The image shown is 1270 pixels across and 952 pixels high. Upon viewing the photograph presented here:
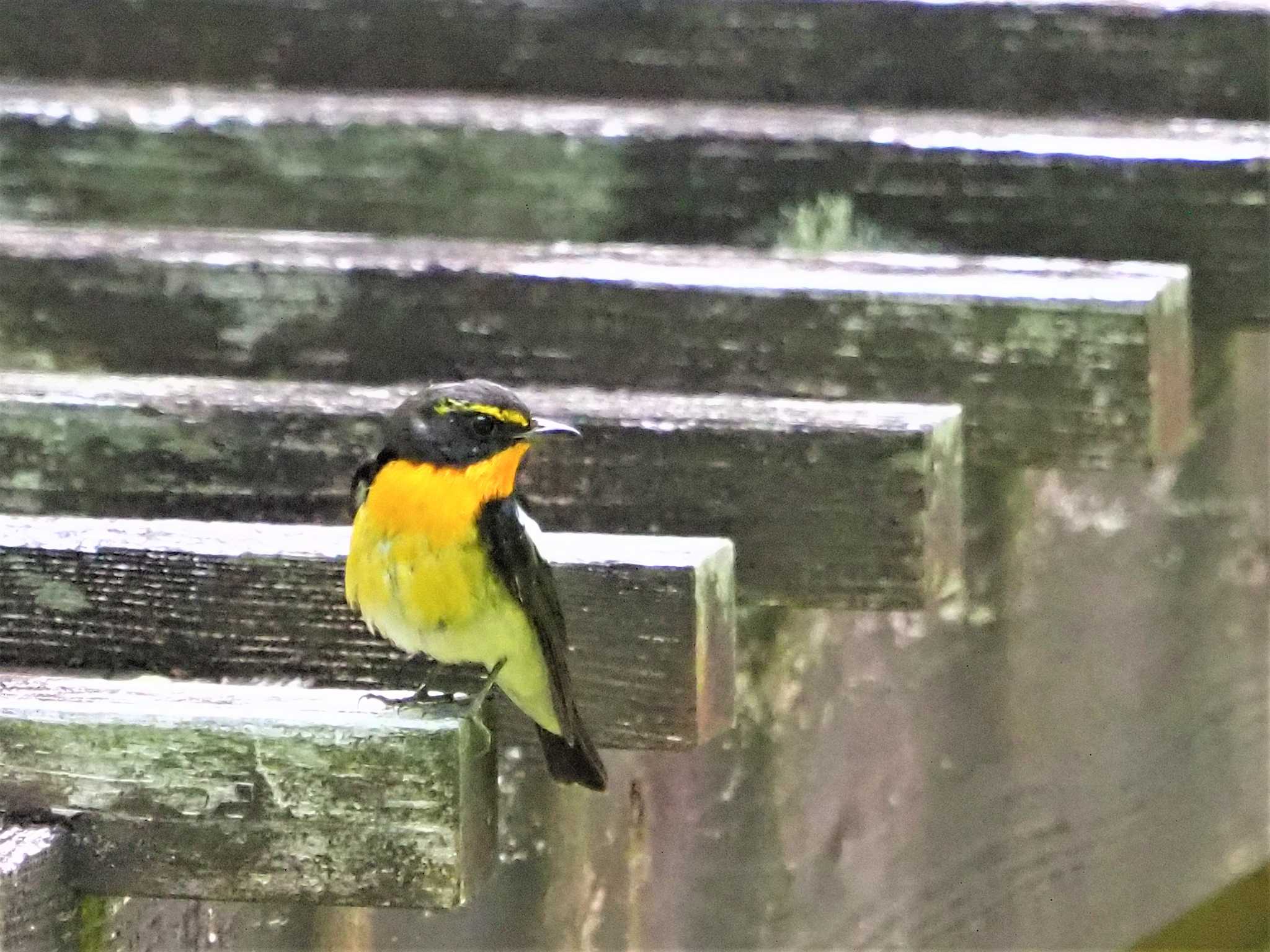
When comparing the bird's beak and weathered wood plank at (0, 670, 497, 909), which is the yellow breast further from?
weathered wood plank at (0, 670, 497, 909)

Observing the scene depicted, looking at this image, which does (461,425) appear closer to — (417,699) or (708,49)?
(417,699)

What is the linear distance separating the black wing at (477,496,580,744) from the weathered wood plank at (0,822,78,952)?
1.93 ft

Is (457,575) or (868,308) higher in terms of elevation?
(868,308)

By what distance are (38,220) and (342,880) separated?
166cm

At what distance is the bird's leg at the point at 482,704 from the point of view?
6.99 ft

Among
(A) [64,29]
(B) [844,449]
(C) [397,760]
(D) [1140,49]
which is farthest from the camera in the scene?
(A) [64,29]

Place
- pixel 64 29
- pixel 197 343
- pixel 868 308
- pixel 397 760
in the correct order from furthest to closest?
pixel 64 29
pixel 197 343
pixel 868 308
pixel 397 760

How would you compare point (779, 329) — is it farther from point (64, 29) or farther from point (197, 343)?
point (64, 29)

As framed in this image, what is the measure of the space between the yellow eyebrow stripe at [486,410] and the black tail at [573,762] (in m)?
0.40

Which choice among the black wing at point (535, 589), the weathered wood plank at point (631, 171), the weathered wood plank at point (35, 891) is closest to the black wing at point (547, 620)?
the black wing at point (535, 589)

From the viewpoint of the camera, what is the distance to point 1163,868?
323 cm

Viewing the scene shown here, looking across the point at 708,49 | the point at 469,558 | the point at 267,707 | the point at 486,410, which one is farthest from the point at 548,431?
the point at 708,49

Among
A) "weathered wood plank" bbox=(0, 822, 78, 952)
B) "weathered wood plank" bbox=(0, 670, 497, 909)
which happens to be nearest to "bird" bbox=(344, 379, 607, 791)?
"weathered wood plank" bbox=(0, 670, 497, 909)

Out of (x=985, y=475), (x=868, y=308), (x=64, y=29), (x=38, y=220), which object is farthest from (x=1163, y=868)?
(x=64, y=29)
